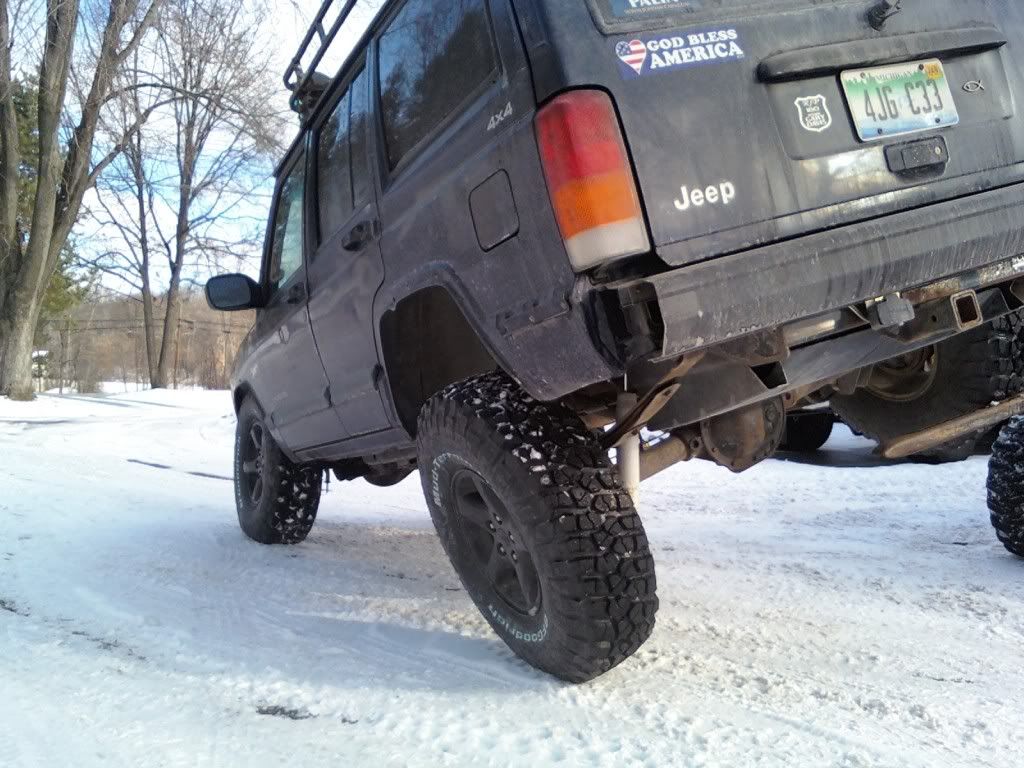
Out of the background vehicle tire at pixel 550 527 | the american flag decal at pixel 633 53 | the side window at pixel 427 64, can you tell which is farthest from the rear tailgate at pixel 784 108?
the background vehicle tire at pixel 550 527

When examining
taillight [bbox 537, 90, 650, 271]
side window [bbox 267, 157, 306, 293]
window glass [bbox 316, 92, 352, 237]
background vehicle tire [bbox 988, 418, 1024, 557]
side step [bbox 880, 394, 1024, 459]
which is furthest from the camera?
side window [bbox 267, 157, 306, 293]

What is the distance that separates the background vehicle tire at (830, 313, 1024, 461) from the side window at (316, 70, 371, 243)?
212 centimetres

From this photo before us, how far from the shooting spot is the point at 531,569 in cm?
221

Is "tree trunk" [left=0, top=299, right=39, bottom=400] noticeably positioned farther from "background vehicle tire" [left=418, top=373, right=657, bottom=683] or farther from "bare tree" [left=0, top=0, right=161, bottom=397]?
"background vehicle tire" [left=418, top=373, right=657, bottom=683]

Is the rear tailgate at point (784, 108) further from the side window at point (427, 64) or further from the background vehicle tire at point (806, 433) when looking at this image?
the background vehicle tire at point (806, 433)

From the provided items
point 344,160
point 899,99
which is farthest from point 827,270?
point 344,160

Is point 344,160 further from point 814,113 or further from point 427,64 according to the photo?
point 814,113

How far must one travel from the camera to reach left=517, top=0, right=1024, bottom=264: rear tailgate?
179 centimetres

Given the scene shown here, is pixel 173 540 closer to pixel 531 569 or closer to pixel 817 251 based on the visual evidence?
pixel 531 569

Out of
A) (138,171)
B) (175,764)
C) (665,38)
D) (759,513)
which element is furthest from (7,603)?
(138,171)

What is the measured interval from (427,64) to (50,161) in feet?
60.3

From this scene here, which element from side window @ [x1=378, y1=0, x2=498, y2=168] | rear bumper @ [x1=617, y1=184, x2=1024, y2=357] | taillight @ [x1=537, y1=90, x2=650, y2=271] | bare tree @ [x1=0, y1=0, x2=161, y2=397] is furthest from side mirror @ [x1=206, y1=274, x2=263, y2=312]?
bare tree @ [x1=0, y1=0, x2=161, y2=397]

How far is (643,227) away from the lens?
174 cm

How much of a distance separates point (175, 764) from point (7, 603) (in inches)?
65.7
